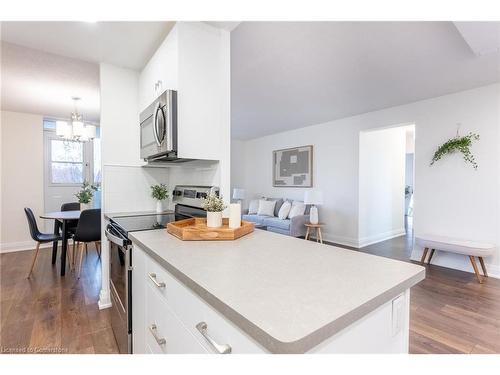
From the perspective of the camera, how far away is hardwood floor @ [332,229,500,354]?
186 cm

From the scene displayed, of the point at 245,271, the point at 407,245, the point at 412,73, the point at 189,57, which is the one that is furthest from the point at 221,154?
the point at 407,245

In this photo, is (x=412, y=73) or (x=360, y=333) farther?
(x=412, y=73)

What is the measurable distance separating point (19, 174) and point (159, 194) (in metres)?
3.53

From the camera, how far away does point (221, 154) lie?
1.85 metres

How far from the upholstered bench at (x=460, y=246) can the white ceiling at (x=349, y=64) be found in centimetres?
197

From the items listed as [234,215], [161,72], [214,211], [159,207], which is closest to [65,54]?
[161,72]

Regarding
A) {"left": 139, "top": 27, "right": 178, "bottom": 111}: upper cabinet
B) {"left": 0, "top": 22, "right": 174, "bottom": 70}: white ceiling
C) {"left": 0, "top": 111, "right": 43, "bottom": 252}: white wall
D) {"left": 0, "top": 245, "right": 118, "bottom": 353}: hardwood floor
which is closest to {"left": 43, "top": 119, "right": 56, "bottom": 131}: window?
{"left": 0, "top": 111, "right": 43, "bottom": 252}: white wall

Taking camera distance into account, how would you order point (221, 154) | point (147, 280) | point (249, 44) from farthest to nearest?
point (249, 44) < point (221, 154) < point (147, 280)

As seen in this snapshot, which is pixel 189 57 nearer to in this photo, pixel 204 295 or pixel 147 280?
pixel 147 280

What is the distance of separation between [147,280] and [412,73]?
3.32 meters

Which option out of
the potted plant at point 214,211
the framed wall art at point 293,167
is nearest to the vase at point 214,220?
the potted plant at point 214,211

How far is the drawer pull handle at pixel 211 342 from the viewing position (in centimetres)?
66

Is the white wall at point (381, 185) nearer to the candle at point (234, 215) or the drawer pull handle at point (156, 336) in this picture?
the candle at point (234, 215)

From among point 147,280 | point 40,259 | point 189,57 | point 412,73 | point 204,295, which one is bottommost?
point 40,259
